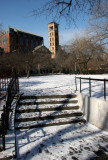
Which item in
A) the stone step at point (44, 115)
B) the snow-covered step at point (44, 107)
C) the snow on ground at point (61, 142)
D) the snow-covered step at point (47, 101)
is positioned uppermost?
the snow-covered step at point (47, 101)

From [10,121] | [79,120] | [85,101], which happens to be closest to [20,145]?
[10,121]

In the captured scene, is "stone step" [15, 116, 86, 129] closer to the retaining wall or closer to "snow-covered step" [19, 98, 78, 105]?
the retaining wall

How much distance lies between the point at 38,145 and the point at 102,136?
2092 mm

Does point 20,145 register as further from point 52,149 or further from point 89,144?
point 89,144

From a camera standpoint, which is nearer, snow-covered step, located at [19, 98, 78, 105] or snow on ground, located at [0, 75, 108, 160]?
snow on ground, located at [0, 75, 108, 160]

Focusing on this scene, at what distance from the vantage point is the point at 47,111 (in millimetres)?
5395

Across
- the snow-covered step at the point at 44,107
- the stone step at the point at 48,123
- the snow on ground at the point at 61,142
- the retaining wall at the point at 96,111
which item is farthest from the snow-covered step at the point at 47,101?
the snow on ground at the point at 61,142

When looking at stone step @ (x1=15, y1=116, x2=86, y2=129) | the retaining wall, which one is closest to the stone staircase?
stone step @ (x1=15, y1=116, x2=86, y2=129)

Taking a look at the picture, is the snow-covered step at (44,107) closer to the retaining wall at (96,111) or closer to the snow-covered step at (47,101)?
the snow-covered step at (47,101)

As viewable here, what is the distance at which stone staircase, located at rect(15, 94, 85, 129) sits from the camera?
4.77 m

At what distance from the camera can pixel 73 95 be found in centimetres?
632

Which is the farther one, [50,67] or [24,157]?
[50,67]

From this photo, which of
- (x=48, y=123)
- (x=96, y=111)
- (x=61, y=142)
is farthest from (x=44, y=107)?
(x=96, y=111)

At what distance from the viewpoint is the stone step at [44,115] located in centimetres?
485
